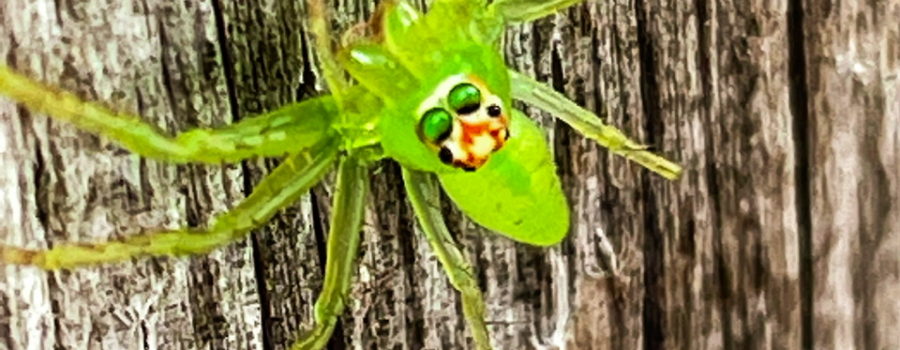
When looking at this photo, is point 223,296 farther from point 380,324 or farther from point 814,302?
point 814,302

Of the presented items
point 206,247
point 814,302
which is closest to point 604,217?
point 814,302

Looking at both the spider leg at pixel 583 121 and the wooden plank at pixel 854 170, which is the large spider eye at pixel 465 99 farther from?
the wooden plank at pixel 854 170

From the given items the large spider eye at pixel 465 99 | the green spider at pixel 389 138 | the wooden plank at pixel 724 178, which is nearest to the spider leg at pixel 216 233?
the green spider at pixel 389 138

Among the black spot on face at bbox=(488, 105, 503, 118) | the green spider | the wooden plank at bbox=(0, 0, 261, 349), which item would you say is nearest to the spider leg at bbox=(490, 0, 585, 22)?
the green spider

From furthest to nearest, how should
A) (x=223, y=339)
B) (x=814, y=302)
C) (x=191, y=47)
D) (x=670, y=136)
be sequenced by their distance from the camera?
(x=814, y=302) → (x=670, y=136) → (x=223, y=339) → (x=191, y=47)

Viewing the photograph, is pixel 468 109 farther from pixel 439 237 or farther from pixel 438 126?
pixel 439 237
